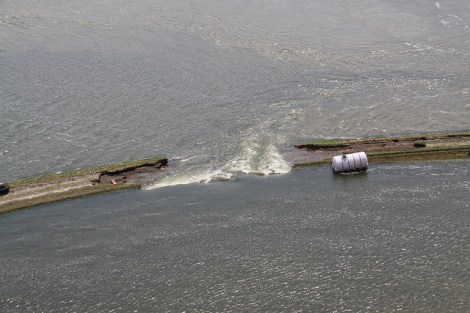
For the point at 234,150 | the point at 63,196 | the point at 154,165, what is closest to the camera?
the point at 63,196

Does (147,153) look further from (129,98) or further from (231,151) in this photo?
(129,98)

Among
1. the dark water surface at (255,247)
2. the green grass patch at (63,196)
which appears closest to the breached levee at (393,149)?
the dark water surface at (255,247)

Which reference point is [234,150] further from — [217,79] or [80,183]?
[217,79]

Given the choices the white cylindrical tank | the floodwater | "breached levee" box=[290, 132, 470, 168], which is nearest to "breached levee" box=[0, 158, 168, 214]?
the floodwater

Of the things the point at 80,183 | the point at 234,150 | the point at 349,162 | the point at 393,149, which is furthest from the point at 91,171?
the point at 393,149

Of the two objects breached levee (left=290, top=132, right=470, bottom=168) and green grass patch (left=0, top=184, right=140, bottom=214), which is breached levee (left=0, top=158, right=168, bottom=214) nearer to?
green grass patch (left=0, top=184, right=140, bottom=214)

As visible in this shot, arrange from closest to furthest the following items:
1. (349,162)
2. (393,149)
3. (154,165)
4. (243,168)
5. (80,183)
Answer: (80,183)
(349,162)
(243,168)
(154,165)
(393,149)
